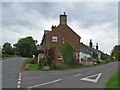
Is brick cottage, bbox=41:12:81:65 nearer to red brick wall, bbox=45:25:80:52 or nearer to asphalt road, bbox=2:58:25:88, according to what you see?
red brick wall, bbox=45:25:80:52

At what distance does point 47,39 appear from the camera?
4922cm

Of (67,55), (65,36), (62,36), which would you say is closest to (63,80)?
(67,55)

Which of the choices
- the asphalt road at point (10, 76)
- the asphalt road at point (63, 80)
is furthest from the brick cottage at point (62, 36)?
the asphalt road at point (63, 80)

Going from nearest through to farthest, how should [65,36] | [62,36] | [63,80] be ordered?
[63,80] < [62,36] < [65,36]

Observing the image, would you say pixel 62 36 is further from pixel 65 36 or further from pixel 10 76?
pixel 10 76

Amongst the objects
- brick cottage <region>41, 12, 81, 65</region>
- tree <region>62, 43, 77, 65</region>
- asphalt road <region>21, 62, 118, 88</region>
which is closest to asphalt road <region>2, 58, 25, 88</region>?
asphalt road <region>21, 62, 118, 88</region>

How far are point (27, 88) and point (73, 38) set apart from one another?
34422 millimetres

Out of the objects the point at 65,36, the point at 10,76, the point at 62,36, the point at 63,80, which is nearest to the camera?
the point at 63,80

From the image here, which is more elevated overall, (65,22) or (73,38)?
(65,22)

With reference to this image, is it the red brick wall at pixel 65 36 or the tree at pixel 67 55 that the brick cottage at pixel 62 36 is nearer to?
the red brick wall at pixel 65 36

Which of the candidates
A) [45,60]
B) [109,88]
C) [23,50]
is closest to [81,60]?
[45,60]

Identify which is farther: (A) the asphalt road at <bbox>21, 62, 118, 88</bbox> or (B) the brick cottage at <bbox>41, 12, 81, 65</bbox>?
(B) the brick cottage at <bbox>41, 12, 81, 65</bbox>

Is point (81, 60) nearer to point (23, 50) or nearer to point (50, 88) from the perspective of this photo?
point (50, 88)

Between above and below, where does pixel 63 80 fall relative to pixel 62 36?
below
